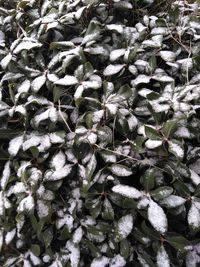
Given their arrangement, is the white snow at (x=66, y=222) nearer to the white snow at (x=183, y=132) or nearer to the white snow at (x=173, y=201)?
the white snow at (x=173, y=201)

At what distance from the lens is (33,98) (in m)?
→ 1.81

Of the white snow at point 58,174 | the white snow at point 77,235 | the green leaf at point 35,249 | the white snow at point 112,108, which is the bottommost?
the green leaf at point 35,249

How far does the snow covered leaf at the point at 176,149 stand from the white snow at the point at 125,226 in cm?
34

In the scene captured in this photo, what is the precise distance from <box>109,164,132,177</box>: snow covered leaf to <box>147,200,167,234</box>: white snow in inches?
6.5

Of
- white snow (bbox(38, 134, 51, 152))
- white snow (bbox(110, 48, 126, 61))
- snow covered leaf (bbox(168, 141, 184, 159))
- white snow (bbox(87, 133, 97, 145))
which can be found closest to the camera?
snow covered leaf (bbox(168, 141, 184, 159))

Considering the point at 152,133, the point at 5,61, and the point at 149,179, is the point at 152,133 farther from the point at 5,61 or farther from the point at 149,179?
the point at 5,61

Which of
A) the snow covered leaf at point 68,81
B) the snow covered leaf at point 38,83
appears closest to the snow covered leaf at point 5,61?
the snow covered leaf at point 38,83

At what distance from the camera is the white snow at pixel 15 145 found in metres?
1.74

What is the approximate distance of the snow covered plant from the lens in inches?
63.7

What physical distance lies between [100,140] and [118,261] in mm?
549

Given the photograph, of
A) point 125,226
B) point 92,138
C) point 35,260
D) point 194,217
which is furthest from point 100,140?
point 35,260

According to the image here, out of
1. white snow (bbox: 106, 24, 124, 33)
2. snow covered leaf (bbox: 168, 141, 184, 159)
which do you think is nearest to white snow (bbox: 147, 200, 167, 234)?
snow covered leaf (bbox: 168, 141, 184, 159)

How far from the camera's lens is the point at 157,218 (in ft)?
5.07

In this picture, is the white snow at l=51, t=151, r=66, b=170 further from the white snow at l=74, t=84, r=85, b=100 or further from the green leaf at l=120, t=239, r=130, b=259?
the green leaf at l=120, t=239, r=130, b=259
